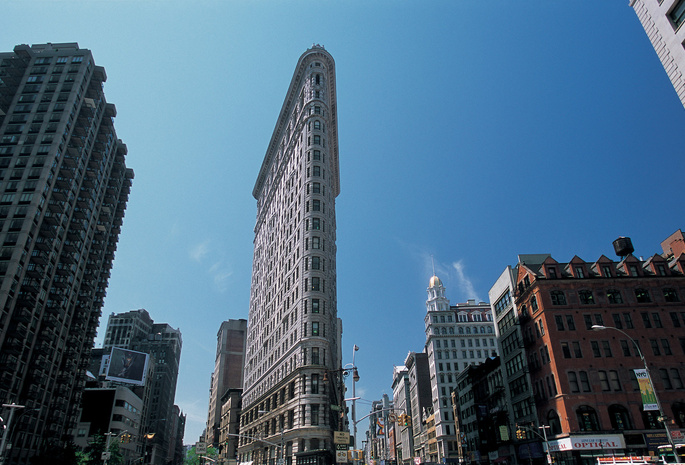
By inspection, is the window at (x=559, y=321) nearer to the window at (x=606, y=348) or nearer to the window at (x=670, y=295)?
the window at (x=606, y=348)

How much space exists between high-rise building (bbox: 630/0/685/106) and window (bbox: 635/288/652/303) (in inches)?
1479

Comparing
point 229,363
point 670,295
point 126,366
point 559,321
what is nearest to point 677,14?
point 559,321

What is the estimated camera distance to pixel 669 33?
26.6m

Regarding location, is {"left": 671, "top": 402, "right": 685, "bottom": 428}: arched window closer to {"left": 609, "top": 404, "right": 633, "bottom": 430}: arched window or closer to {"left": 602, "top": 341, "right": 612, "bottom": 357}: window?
{"left": 609, "top": 404, "right": 633, "bottom": 430}: arched window

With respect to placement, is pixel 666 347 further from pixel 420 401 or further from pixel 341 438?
pixel 420 401

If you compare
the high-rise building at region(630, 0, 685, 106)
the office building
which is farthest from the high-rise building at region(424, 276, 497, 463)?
the high-rise building at region(630, 0, 685, 106)

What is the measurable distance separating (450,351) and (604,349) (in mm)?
73744

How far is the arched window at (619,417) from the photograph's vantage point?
48812mm

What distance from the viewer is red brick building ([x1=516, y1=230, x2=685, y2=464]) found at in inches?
1905

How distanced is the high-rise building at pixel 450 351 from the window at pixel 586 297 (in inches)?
2508

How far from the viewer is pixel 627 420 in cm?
4919

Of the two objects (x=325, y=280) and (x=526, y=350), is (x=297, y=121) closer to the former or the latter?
(x=325, y=280)

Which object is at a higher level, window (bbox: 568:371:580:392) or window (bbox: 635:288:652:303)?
window (bbox: 635:288:652:303)

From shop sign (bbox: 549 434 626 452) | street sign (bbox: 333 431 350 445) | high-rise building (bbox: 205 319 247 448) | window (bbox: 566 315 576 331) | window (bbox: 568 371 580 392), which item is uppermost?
high-rise building (bbox: 205 319 247 448)
